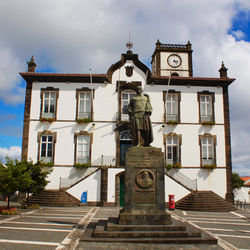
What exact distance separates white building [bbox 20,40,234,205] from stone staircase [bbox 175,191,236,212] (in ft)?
5.05

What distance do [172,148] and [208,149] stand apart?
126 inches

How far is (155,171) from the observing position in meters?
9.52

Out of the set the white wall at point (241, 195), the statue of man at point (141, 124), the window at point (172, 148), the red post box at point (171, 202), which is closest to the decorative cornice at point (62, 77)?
the window at point (172, 148)

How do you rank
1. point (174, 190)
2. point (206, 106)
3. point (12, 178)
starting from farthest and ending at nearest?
point (206, 106), point (174, 190), point (12, 178)

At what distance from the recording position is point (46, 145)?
22172 millimetres

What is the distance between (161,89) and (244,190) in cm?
2473

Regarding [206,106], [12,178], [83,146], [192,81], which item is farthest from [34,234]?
[192,81]

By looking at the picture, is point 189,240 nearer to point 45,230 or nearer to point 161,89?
point 45,230

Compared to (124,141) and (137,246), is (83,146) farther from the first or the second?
(137,246)

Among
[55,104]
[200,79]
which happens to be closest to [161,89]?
[200,79]

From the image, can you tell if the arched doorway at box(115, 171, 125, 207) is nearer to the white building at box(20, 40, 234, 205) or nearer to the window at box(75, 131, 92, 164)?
the white building at box(20, 40, 234, 205)

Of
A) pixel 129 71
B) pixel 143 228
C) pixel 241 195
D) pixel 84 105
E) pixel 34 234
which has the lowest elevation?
pixel 241 195

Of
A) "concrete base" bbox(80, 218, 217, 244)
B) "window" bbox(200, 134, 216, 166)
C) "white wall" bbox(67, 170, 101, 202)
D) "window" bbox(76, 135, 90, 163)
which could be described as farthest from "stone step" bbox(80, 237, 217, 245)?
"window" bbox(200, 134, 216, 166)

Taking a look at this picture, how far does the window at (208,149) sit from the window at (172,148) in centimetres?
209
